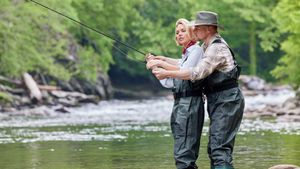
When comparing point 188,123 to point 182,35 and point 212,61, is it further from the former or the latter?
point 182,35

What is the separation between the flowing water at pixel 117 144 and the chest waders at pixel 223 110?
10.3 feet

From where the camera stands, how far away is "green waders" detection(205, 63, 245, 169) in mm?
8500

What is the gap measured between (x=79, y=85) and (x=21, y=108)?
41.0 feet

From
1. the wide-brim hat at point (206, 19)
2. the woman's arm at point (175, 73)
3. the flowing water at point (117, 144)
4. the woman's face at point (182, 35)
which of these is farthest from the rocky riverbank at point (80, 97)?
the woman's arm at point (175, 73)

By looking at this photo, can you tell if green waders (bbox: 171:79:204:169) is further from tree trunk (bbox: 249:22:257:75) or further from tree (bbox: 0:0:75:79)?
tree trunk (bbox: 249:22:257:75)

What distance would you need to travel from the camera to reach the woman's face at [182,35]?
8766mm

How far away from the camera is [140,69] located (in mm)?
63656

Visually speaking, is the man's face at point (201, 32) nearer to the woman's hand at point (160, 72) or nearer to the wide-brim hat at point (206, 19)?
the wide-brim hat at point (206, 19)

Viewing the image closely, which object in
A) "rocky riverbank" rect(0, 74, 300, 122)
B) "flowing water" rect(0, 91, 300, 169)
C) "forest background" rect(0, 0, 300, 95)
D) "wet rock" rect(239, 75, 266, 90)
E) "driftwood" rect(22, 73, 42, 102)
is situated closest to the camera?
"flowing water" rect(0, 91, 300, 169)

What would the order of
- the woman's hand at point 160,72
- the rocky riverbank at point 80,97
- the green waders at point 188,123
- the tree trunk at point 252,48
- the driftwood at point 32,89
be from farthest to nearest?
the tree trunk at point 252,48 < the driftwood at point 32,89 < the rocky riverbank at point 80,97 < the green waders at point 188,123 < the woman's hand at point 160,72

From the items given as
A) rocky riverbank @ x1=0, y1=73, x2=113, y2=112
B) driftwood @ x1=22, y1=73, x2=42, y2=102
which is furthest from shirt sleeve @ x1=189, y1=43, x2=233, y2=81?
driftwood @ x1=22, y1=73, x2=42, y2=102

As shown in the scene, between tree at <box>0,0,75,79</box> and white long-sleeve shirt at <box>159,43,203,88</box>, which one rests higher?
tree at <box>0,0,75,79</box>

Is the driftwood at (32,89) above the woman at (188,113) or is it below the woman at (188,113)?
above

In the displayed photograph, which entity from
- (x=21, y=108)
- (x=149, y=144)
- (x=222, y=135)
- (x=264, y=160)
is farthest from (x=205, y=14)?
(x=21, y=108)
